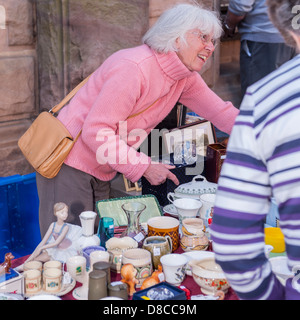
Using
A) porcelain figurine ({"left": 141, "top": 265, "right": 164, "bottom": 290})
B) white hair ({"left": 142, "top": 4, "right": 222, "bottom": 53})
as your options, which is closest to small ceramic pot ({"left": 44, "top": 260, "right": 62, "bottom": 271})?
porcelain figurine ({"left": 141, "top": 265, "right": 164, "bottom": 290})

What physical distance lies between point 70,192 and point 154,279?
99cm

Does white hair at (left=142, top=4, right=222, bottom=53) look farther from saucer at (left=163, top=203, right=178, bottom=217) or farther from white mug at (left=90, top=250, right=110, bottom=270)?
white mug at (left=90, top=250, right=110, bottom=270)

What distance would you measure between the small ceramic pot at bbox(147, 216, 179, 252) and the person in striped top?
3.37 feet

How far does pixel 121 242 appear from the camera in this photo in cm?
213

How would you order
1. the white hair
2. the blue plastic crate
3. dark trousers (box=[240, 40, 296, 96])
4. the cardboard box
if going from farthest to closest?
1. dark trousers (box=[240, 40, 296, 96])
2. the blue plastic crate
3. the white hair
4. the cardboard box

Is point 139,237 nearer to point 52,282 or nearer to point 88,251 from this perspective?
point 88,251

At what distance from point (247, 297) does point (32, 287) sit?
897 mm

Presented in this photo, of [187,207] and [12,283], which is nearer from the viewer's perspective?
[12,283]

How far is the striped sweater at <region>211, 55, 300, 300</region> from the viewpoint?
1.07 metres

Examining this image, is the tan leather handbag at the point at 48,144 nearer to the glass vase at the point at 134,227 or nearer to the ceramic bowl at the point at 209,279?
the glass vase at the point at 134,227

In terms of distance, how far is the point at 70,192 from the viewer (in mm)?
2787

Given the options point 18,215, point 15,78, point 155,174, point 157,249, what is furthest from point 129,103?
point 15,78

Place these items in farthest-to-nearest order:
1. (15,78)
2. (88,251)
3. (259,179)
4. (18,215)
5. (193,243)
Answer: (15,78), (18,215), (193,243), (88,251), (259,179)
